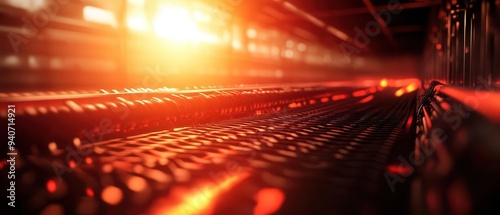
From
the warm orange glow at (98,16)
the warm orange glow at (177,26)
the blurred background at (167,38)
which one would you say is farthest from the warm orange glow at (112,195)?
the warm orange glow at (177,26)

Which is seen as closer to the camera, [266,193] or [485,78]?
[266,193]

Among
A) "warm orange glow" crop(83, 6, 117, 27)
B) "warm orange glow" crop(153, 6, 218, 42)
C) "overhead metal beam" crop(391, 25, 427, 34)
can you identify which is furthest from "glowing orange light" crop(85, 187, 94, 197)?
"overhead metal beam" crop(391, 25, 427, 34)

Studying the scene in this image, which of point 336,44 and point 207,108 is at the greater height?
point 336,44

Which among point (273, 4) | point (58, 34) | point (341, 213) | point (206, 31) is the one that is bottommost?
point (341, 213)

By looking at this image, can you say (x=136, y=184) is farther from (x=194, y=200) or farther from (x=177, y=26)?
(x=177, y=26)

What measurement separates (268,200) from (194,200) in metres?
0.10

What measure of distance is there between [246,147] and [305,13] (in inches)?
260

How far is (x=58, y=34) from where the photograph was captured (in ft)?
9.08

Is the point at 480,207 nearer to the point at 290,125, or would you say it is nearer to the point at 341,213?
the point at 341,213

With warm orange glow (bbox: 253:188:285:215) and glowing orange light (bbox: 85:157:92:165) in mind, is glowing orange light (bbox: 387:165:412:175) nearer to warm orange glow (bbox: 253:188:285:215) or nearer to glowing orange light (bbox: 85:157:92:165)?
warm orange glow (bbox: 253:188:285:215)

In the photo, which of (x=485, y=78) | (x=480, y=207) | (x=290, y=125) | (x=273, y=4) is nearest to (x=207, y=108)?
(x=290, y=125)

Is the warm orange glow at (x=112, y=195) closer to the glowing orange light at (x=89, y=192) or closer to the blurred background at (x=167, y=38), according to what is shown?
the glowing orange light at (x=89, y=192)

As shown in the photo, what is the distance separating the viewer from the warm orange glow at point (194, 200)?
478 millimetres

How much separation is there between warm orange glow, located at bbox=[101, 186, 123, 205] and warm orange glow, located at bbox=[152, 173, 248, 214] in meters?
0.06
